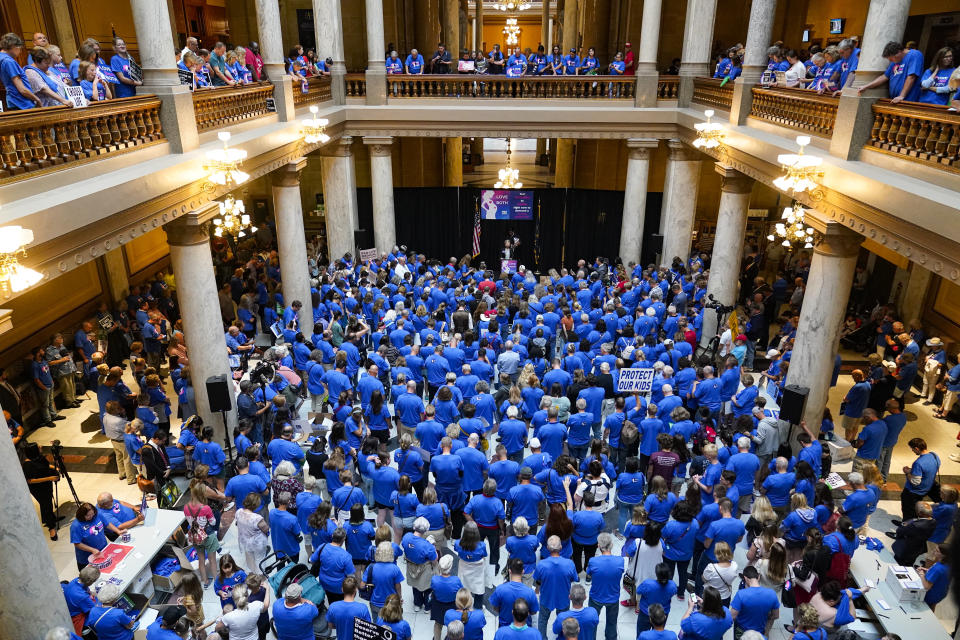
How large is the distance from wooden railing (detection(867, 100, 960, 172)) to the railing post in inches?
5.2

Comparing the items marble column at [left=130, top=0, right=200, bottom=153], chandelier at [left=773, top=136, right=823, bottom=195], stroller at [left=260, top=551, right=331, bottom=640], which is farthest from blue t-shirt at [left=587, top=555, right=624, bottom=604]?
marble column at [left=130, top=0, right=200, bottom=153]

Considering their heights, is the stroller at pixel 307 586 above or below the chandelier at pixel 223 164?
below

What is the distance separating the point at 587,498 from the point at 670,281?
9.19 meters

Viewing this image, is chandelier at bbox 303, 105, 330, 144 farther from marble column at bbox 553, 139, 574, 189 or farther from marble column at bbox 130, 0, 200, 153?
marble column at bbox 553, 139, 574, 189

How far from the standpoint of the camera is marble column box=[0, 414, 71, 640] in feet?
18.2

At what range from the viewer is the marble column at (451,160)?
76.2 feet

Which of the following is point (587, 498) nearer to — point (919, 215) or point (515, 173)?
point (919, 215)

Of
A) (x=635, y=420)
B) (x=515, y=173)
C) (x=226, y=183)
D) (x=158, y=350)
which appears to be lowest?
(x=158, y=350)

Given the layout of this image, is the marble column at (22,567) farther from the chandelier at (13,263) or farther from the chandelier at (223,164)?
the chandelier at (223,164)

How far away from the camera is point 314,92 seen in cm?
1483

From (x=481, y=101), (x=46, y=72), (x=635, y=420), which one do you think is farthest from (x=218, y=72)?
(x=635, y=420)

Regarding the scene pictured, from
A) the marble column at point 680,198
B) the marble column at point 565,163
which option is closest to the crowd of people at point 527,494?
the marble column at point 680,198

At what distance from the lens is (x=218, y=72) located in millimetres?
10945

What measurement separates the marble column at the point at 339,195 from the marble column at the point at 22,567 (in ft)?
40.0
